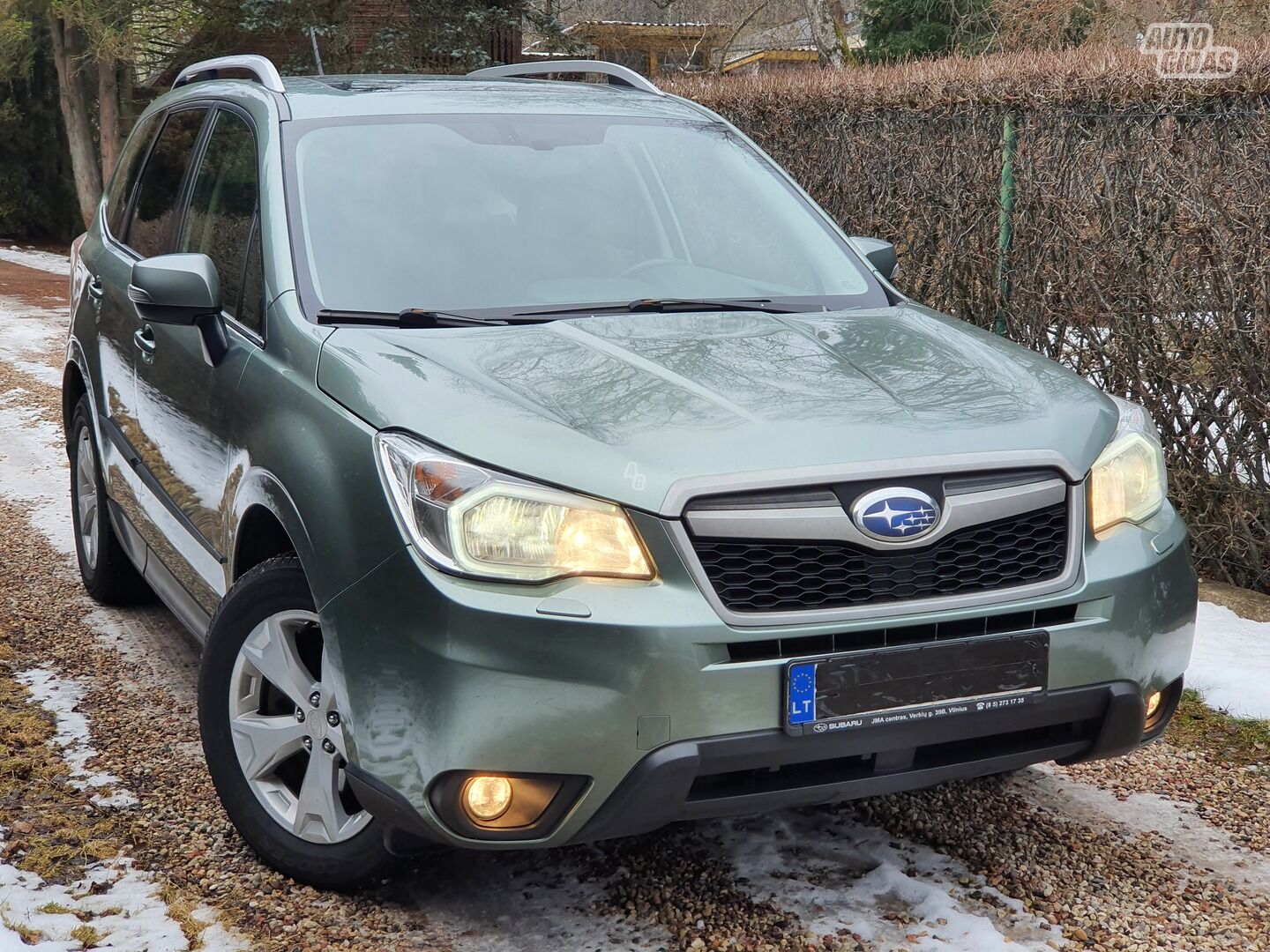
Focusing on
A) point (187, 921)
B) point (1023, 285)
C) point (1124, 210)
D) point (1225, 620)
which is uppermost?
point (1124, 210)

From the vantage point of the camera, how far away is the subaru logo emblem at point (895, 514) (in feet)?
8.60

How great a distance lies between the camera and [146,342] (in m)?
4.14

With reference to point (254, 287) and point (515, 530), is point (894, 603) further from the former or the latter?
point (254, 287)

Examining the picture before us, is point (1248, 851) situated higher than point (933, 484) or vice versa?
point (933, 484)

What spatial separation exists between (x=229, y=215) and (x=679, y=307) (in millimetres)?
1313

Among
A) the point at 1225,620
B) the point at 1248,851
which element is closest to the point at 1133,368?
the point at 1225,620

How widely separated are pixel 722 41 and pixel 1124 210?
3174cm

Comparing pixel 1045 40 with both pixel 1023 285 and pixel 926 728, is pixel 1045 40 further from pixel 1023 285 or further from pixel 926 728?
pixel 926 728

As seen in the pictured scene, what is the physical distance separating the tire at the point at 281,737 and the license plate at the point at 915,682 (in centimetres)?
96

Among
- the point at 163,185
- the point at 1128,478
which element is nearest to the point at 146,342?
the point at 163,185

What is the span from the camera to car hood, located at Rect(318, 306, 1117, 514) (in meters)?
2.62

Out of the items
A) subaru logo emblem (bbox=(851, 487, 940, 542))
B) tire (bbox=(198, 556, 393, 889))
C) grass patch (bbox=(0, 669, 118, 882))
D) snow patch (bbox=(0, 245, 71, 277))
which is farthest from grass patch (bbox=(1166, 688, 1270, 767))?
snow patch (bbox=(0, 245, 71, 277))

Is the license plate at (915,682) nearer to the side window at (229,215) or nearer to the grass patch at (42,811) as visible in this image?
the side window at (229,215)

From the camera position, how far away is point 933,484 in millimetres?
2691
